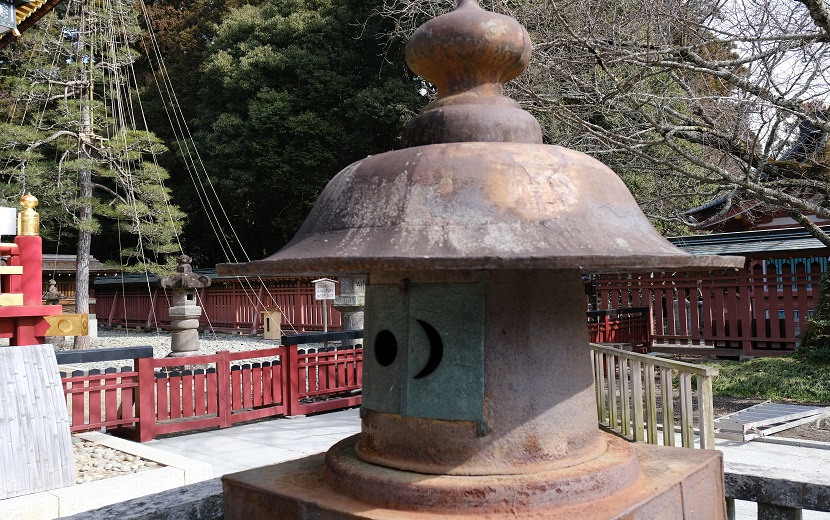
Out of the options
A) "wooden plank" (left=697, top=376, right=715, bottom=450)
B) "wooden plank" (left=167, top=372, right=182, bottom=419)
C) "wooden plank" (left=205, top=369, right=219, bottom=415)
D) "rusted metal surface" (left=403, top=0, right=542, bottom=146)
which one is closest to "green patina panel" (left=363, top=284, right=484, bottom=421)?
"rusted metal surface" (left=403, top=0, right=542, bottom=146)

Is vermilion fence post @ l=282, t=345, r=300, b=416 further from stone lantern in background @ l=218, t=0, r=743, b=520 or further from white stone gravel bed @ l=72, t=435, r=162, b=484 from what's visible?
stone lantern in background @ l=218, t=0, r=743, b=520

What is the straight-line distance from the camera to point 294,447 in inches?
286

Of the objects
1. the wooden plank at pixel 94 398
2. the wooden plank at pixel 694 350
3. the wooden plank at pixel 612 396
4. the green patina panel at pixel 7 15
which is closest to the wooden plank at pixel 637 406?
the wooden plank at pixel 612 396

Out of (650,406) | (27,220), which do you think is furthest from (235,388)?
(650,406)

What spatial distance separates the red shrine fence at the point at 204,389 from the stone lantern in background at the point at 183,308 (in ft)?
18.1

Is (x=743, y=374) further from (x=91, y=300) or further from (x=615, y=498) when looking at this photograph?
(x=91, y=300)

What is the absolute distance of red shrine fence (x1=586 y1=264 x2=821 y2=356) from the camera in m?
12.6

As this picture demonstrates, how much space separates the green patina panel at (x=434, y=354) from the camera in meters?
2.37

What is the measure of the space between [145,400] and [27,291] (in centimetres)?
194

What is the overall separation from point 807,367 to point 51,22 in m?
19.7

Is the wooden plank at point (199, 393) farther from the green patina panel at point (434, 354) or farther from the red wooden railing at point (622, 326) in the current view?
the red wooden railing at point (622, 326)

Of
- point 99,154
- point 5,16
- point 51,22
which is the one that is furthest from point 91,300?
point 5,16

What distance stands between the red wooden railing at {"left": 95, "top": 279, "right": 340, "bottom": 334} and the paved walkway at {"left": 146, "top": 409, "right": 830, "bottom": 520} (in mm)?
8895

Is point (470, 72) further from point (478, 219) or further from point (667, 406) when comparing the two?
point (667, 406)
